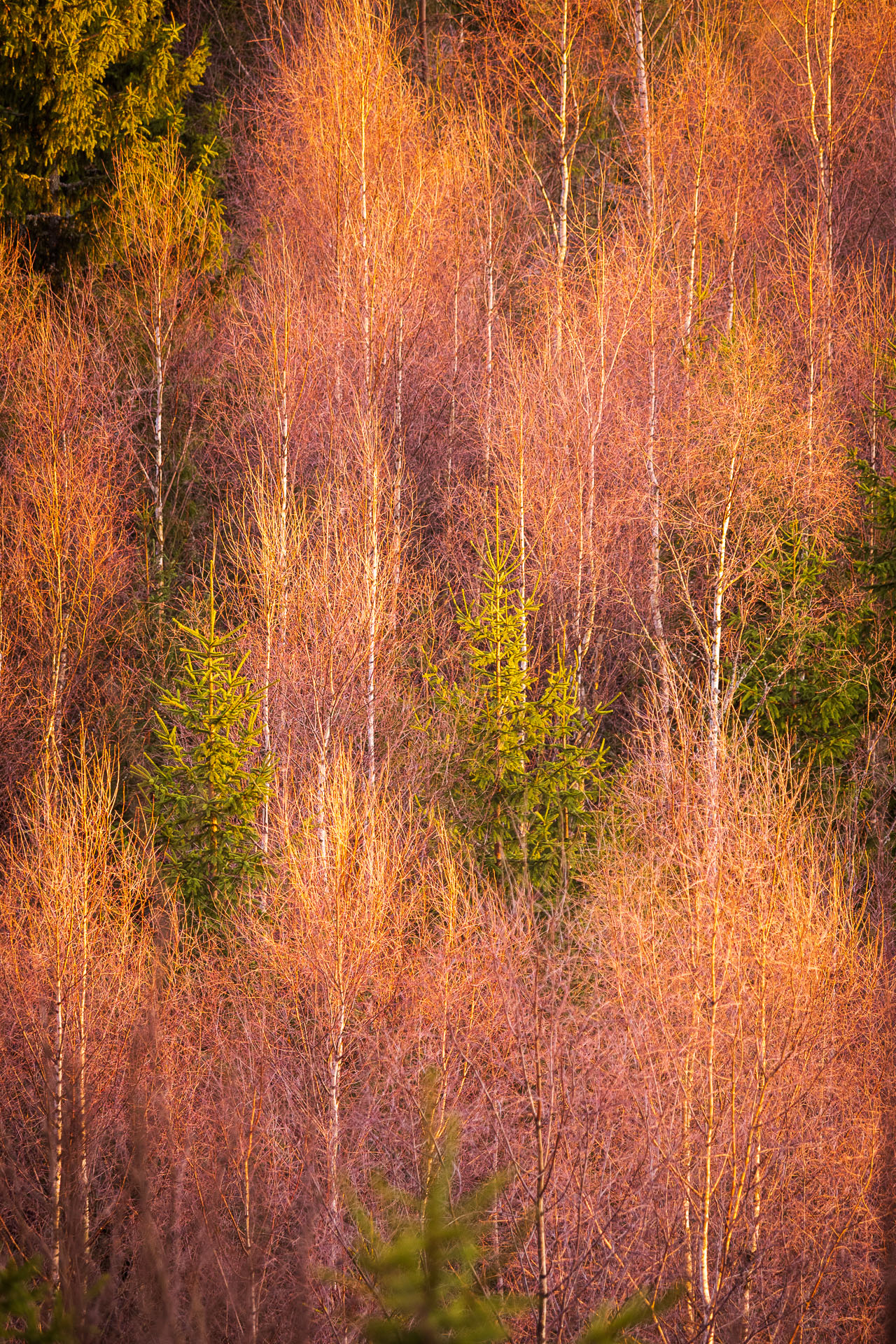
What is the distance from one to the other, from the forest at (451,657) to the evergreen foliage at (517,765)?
8cm

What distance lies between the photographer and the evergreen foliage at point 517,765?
1600cm

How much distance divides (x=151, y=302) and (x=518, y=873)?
15.0m

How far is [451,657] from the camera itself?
63.0ft

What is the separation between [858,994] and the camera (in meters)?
15.5

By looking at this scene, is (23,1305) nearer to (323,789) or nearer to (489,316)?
(323,789)

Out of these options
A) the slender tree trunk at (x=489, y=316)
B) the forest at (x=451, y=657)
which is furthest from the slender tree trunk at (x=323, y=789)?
the slender tree trunk at (x=489, y=316)

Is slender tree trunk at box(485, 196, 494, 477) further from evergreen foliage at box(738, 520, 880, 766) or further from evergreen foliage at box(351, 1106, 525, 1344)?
evergreen foliage at box(351, 1106, 525, 1344)

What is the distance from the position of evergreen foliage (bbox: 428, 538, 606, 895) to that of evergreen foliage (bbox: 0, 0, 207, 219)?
42.3 ft

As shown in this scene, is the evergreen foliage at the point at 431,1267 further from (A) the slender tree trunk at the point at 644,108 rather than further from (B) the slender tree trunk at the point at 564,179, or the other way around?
(A) the slender tree trunk at the point at 644,108

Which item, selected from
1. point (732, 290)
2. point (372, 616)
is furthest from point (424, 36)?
point (372, 616)

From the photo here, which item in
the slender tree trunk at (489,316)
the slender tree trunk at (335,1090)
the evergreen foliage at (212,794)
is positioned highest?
the slender tree trunk at (489,316)

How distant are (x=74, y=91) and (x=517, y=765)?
16.1 metres

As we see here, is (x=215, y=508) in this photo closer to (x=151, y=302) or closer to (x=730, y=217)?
(x=151, y=302)

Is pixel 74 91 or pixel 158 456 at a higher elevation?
pixel 74 91
